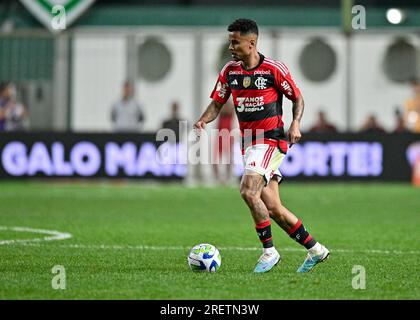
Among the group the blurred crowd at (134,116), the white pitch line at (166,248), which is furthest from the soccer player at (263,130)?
the blurred crowd at (134,116)

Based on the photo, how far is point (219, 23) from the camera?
2888 centimetres

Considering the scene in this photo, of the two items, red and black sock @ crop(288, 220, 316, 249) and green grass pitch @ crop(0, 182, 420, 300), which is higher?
red and black sock @ crop(288, 220, 316, 249)

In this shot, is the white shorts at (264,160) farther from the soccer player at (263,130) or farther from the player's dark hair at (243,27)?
the player's dark hair at (243,27)

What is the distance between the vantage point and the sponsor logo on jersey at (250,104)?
10.0m

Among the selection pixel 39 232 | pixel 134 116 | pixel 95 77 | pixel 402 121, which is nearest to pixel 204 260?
pixel 39 232

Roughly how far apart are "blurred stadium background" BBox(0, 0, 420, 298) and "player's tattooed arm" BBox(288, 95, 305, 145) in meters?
8.12

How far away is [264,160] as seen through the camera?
9883 mm

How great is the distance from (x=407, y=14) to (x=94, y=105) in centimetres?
884

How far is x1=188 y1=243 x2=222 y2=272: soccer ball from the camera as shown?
9.72m

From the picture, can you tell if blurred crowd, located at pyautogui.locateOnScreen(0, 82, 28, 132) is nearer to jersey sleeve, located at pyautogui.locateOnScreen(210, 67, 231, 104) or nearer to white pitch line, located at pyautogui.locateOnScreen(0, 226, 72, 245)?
white pitch line, located at pyautogui.locateOnScreen(0, 226, 72, 245)

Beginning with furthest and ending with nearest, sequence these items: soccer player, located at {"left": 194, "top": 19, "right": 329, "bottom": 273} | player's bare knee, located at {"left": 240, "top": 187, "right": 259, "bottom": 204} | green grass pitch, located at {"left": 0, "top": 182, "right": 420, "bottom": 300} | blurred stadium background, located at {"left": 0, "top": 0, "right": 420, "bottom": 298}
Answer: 1. blurred stadium background, located at {"left": 0, "top": 0, "right": 420, "bottom": 298}
2. soccer player, located at {"left": 194, "top": 19, "right": 329, "bottom": 273}
3. player's bare knee, located at {"left": 240, "top": 187, "right": 259, "bottom": 204}
4. green grass pitch, located at {"left": 0, "top": 182, "right": 420, "bottom": 300}

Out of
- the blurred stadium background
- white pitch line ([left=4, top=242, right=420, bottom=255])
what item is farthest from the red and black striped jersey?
the blurred stadium background

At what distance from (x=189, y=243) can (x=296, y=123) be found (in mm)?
3121
